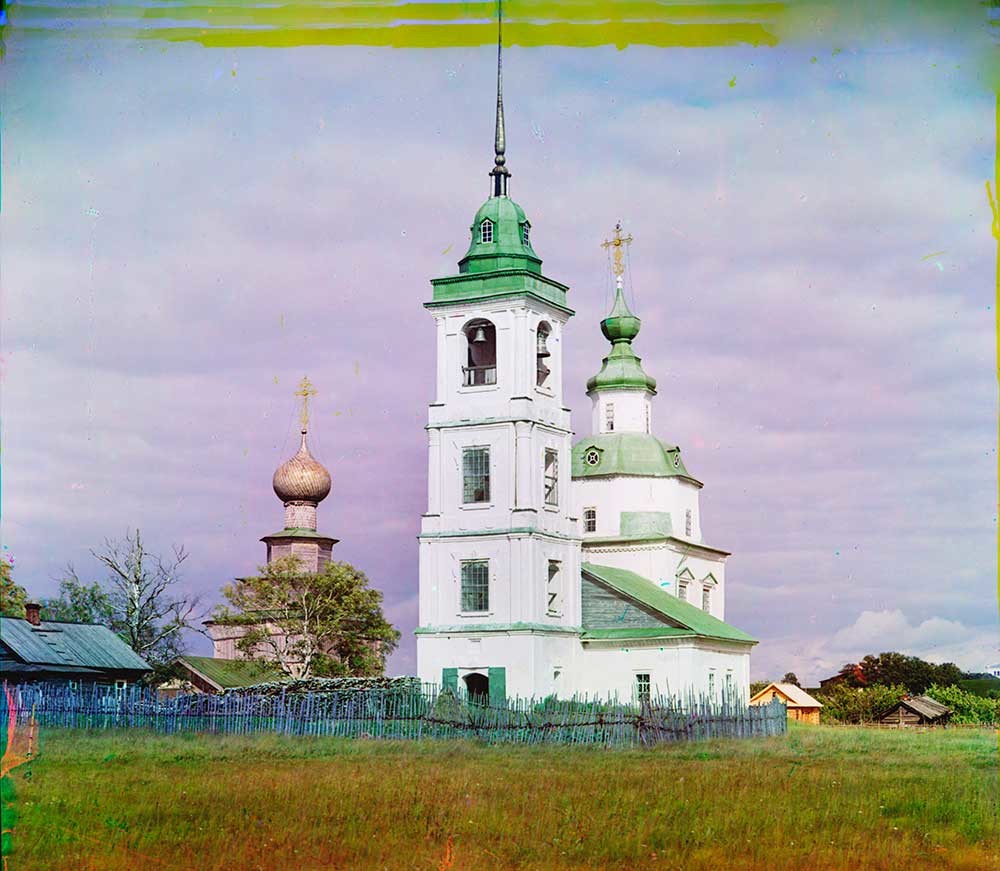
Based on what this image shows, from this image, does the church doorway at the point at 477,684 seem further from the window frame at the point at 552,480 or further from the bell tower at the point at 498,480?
the window frame at the point at 552,480

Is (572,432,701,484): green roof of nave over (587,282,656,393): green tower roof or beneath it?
beneath

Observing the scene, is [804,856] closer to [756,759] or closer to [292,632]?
[756,759]

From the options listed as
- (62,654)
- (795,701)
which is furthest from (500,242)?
(795,701)

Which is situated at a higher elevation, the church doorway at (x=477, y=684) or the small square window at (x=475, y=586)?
the small square window at (x=475, y=586)

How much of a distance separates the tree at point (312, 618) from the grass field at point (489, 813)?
72.1 feet

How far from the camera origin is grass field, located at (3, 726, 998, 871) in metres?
15.5

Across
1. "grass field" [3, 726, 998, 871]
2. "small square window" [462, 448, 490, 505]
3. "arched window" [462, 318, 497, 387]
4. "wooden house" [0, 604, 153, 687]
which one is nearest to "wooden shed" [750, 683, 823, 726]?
"small square window" [462, 448, 490, 505]

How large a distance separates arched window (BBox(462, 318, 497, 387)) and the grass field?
16.8 metres

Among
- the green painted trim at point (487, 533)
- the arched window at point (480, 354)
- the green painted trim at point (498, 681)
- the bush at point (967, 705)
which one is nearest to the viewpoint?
the green painted trim at point (498, 681)

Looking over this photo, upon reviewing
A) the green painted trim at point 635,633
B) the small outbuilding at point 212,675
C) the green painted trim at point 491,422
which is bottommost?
the small outbuilding at point 212,675

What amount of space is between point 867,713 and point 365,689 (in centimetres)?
2454

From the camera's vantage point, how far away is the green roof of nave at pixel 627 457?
175 ft

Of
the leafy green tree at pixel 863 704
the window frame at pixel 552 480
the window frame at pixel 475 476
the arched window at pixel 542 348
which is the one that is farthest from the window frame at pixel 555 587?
the leafy green tree at pixel 863 704

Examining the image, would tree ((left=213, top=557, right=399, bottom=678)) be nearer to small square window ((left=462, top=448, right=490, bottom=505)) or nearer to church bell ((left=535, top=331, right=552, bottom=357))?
small square window ((left=462, top=448, right=490, bottom=505))
